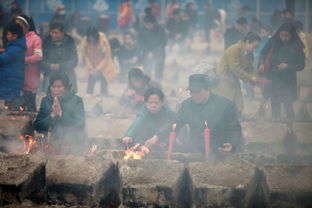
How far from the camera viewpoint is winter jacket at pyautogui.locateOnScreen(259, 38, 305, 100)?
8384mm

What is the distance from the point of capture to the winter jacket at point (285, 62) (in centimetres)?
838

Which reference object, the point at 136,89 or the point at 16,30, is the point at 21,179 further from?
the point at 136,89

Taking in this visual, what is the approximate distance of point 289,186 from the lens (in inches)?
191

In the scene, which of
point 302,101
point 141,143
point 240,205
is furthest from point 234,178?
point 302,101

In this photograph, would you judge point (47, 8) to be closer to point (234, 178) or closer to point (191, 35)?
point (191, 35)

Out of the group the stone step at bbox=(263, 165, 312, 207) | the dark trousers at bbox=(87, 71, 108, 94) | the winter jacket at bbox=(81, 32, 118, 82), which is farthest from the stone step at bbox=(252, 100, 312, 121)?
the stone step at bbox=(263, 165, 312, 207)

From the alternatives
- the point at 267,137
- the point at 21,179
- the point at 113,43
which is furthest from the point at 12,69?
the point at 267,137

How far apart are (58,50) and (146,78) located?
2.00 metres

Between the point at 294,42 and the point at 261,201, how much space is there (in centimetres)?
429

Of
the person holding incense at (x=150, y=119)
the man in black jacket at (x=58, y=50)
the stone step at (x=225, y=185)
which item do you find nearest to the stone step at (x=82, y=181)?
the stone step at (x=225, y=185)

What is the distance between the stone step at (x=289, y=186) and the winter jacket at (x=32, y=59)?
4852mm

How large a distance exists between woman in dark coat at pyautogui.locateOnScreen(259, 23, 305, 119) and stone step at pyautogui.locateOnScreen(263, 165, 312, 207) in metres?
3.73

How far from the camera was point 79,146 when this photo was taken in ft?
23.3

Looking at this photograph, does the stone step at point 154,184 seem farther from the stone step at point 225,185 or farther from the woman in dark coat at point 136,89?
the woman in dark coat at point 136,89
